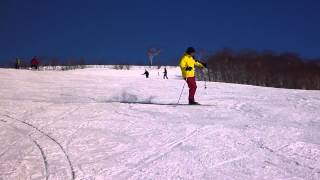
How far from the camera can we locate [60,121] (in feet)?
43.9

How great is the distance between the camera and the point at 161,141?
35.0 feet

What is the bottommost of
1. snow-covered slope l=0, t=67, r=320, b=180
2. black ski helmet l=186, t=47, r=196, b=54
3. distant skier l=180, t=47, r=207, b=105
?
snow-covered slope l=0, t=67, r=320, b=180

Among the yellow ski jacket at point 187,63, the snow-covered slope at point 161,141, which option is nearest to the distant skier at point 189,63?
the yellow ski jacket at point 187,63

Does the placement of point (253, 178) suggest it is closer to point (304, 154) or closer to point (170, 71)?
point (304, 154)

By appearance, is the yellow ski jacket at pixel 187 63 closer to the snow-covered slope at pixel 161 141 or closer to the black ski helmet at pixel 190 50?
the black ski helmet at pixel 190 50

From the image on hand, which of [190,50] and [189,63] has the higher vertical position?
[190,50]

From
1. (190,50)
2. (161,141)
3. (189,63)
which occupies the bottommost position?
(161,141)

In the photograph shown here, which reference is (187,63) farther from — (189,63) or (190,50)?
(190,50)

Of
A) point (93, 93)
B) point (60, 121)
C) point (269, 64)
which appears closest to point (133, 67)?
point (269, 64)

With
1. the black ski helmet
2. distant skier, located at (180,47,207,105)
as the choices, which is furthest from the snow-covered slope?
the black ski helmet

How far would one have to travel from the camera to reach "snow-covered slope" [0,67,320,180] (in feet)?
28.2

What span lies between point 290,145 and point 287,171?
6.09 ft

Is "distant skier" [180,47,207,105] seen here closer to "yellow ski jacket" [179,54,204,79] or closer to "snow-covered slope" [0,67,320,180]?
"yellow ski jacket" [179,54,204,79]

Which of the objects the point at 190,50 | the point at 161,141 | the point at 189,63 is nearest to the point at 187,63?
the point at 189,63
